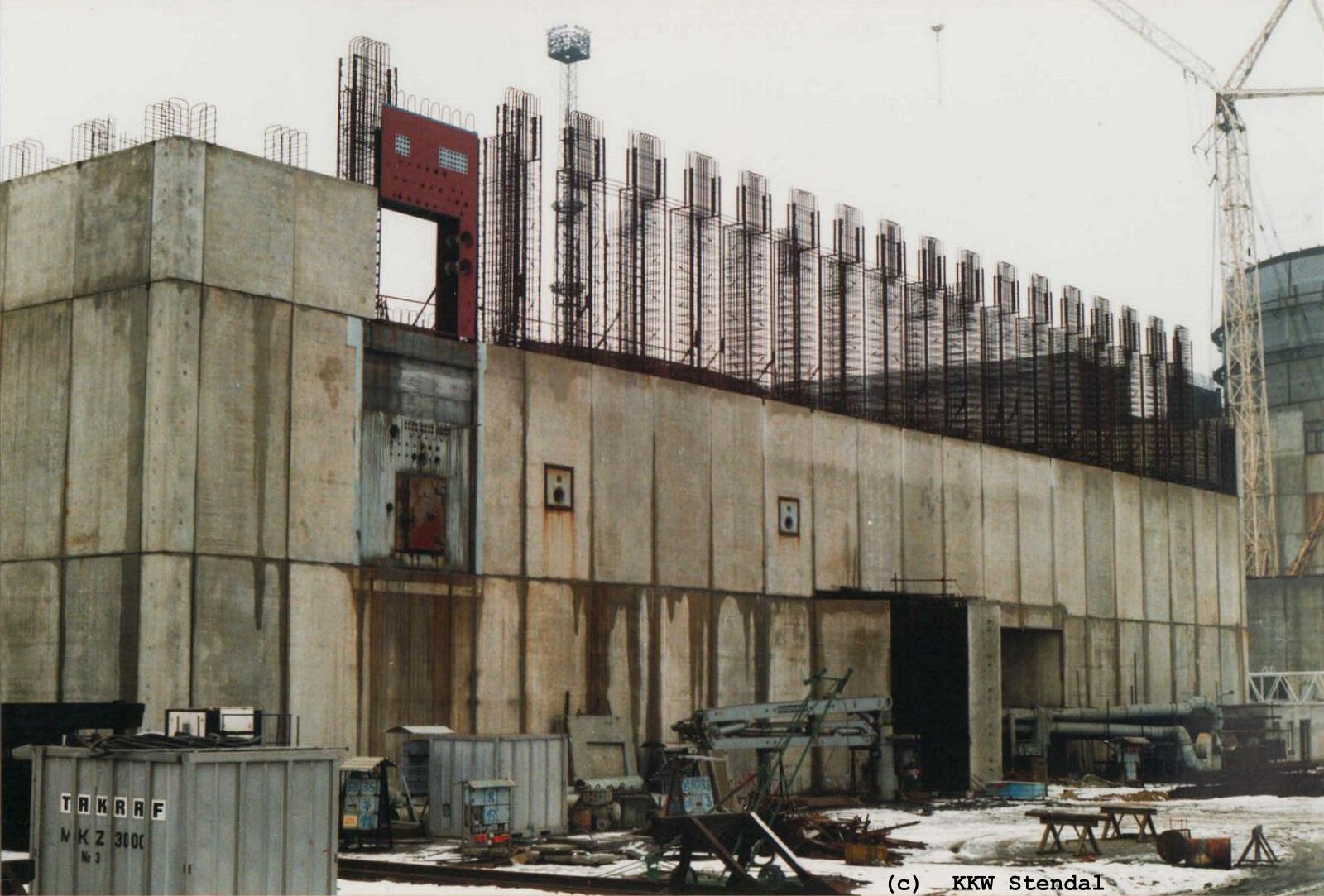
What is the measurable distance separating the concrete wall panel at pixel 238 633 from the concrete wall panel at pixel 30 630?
3381 millimetres

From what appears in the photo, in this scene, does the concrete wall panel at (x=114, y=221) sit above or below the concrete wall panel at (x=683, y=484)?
above

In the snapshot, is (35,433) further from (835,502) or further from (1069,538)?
(1069,538)

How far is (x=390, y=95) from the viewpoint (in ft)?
132

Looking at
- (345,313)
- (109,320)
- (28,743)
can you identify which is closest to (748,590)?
(345,313)

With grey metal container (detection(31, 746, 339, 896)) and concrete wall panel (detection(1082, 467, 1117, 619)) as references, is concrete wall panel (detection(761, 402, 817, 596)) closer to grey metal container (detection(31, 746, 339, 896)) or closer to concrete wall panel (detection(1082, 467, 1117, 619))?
concrete wall panel (detection(1082, 467, 1117, 619))

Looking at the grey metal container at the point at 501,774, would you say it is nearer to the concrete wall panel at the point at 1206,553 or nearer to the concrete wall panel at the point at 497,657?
the concrete wall panel at the point at 497,657

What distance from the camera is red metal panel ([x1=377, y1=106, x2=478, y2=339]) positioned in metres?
39.4

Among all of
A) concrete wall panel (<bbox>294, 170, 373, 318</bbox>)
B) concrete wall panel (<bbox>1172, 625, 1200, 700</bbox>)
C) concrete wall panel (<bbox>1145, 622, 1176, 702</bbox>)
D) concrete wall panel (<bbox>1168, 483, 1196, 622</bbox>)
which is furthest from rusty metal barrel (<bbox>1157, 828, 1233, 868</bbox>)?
concrete wall panel (<bbox>1168, 483, 1196, 622</bbox>)

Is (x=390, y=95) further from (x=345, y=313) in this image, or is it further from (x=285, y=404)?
(x=285, y=404)

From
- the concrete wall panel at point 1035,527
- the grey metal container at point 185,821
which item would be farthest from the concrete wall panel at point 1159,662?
the grey metal container at point 185,821

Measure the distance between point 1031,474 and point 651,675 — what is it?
821 inches

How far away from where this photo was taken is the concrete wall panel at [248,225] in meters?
34.1

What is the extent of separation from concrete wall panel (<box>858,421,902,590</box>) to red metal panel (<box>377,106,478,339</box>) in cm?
1505

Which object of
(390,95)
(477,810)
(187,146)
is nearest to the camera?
(477,810)
